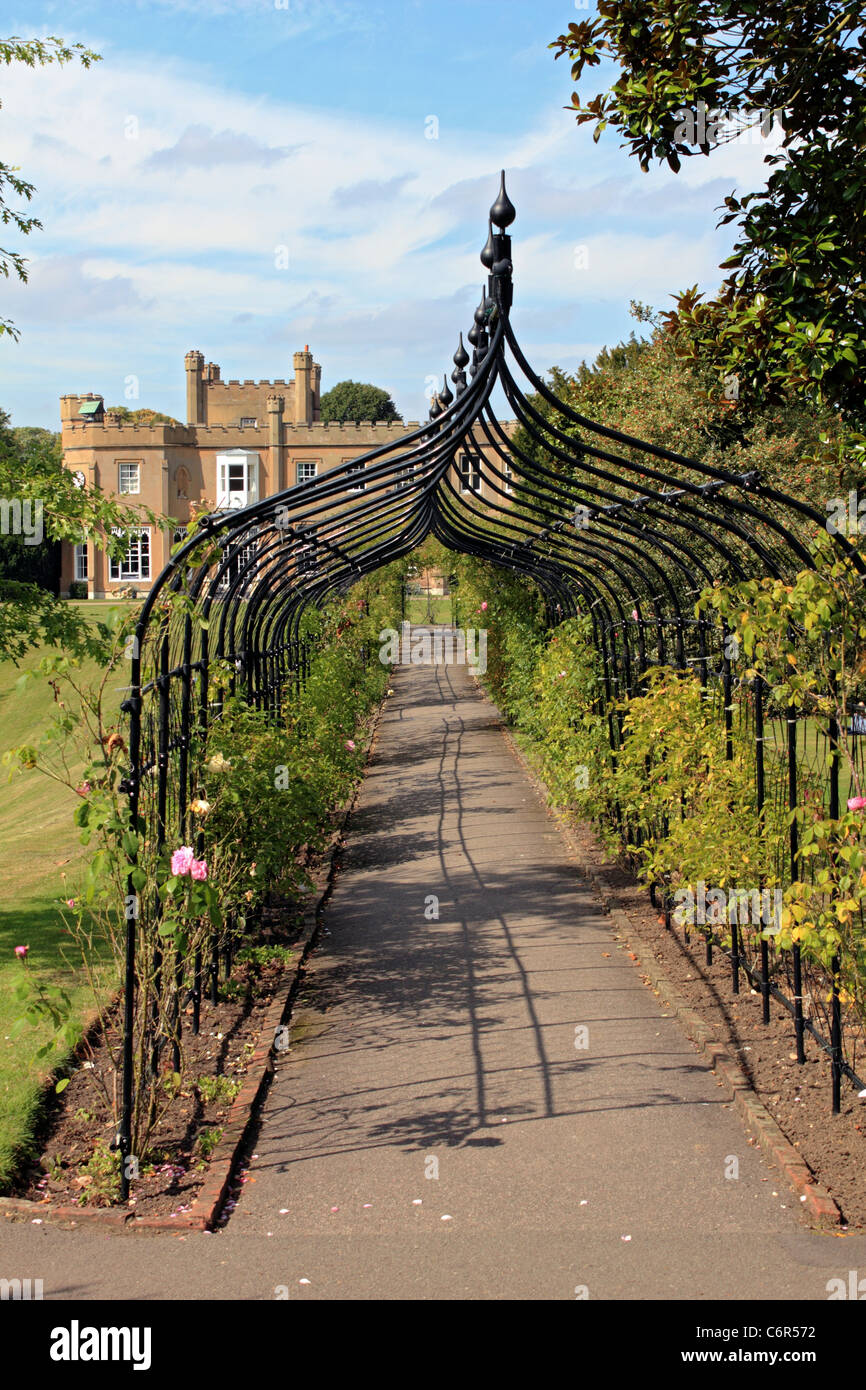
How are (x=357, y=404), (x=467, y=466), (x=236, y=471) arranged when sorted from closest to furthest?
(x=467, y=466) < (x=236, y=471) < (x=357, y=404)

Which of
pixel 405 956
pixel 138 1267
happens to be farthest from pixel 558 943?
pixel 138 1267

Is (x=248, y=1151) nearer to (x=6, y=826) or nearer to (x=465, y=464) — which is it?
(x=465, y=464)

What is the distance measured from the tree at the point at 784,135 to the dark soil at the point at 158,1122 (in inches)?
161

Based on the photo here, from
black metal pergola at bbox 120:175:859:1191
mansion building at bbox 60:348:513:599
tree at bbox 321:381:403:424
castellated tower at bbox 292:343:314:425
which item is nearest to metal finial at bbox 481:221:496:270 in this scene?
black metal pergola at bbox 120:175:859:1191

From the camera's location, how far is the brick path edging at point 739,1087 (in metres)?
4.22

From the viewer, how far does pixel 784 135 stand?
5762mm

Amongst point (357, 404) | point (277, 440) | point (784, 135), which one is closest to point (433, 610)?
point (277, 440)

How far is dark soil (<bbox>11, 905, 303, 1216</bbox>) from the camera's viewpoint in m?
4.45

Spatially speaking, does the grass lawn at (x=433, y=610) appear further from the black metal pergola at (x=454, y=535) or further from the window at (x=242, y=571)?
the window at (x=242, y=571)

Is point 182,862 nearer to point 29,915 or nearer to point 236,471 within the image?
point 29,915

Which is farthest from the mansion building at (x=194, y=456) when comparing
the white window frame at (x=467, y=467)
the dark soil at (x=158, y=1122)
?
the dark soil at (x=158, y=1122)

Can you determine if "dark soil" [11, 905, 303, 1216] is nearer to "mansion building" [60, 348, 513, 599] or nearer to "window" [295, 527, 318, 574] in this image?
"window" [295, 527, 318, 574]

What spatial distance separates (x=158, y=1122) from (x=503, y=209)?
3.89 metres

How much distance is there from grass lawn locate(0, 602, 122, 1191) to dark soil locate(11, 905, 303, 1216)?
0.14m
